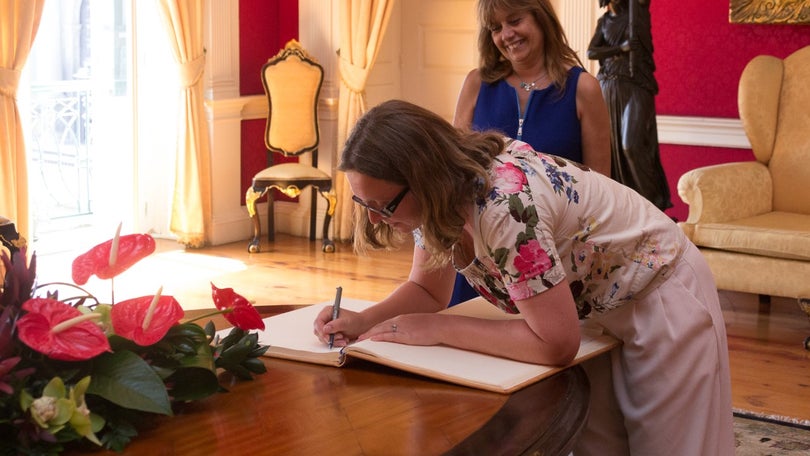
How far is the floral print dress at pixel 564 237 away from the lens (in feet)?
5.82

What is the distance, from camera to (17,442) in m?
1.39

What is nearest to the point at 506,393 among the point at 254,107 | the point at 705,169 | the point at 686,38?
the point at 705,169

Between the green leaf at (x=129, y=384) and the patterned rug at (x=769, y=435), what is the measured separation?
2338 mm

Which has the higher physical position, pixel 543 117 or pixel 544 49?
pixel 544 49

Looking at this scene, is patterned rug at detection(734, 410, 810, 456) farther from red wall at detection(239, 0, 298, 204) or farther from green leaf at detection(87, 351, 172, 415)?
red wall at detection(239, 0, 298, 204)

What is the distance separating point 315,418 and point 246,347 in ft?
0.70

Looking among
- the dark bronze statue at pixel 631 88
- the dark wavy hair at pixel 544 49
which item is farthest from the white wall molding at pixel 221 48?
the dark wavy hair at pixel 544 49

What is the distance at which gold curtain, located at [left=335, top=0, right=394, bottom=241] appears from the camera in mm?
6805

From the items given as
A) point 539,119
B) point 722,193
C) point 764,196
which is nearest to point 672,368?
point 539,119

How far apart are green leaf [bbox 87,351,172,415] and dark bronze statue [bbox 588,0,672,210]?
4134 mm

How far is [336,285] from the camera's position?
568cm

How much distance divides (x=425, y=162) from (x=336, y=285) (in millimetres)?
3954

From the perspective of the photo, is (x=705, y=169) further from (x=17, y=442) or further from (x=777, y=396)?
(x=17, y=442)

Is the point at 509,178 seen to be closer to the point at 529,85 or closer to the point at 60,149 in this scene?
the point at 529,85
